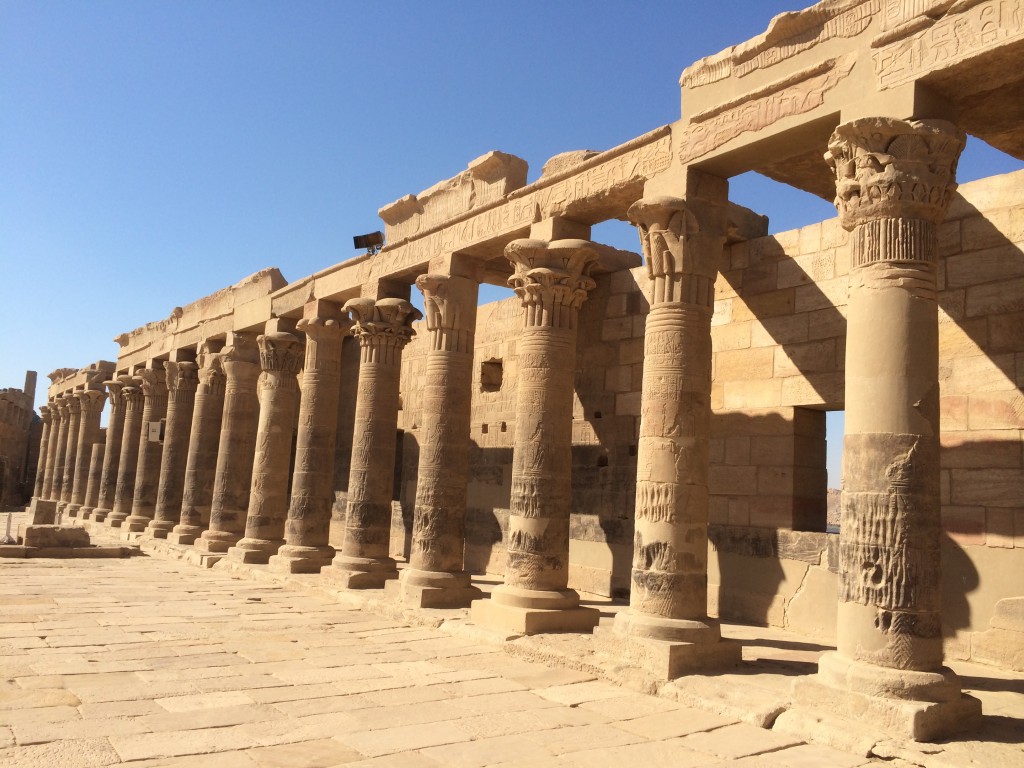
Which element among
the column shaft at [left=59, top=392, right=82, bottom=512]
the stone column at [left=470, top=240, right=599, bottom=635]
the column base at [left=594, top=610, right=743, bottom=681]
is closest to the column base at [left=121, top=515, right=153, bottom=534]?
the column shaft at [left=59, top=392, right=82, bottom=512]

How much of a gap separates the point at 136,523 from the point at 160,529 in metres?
1.79

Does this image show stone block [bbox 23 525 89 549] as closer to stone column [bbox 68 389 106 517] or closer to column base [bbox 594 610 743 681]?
stone column [bbox 68 389 106 517]

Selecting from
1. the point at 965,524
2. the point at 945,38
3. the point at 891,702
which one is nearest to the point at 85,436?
the point at 965,524

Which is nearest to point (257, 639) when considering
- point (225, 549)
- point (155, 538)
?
point (225, 549)

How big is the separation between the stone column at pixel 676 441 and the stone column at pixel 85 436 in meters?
26.5

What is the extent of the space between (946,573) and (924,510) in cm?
277

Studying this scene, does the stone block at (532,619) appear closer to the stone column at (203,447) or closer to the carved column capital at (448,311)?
the carved column capital at (448,311)

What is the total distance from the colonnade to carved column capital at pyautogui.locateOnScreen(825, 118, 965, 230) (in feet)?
0.06

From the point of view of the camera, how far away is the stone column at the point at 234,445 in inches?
708

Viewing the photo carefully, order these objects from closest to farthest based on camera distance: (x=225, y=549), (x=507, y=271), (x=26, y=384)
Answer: (x=507, y=271), (x=225, y=549), (x=26, y=384)

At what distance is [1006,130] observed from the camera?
7691 mm

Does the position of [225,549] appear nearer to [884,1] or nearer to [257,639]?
[257,639]

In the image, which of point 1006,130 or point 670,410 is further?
point 670,410

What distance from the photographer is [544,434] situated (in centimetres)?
1034
